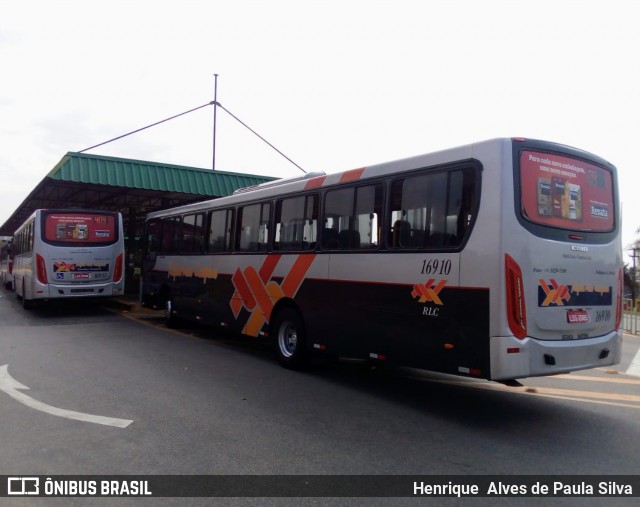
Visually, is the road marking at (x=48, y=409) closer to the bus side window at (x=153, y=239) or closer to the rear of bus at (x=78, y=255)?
the bus side window at (x=153, y=239)

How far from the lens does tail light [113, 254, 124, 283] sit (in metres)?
16.8

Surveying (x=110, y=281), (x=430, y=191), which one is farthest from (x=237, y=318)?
(x=110, y=281)

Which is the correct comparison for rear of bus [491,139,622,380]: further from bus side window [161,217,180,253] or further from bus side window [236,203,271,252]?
bus side window [161,217,180,253]

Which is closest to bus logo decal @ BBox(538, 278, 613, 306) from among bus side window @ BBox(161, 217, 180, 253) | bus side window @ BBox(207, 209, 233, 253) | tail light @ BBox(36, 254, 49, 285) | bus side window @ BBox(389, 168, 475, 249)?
bus side window @ BBox(389, 168, 475, 249)

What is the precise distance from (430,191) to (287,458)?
3349 millimetres

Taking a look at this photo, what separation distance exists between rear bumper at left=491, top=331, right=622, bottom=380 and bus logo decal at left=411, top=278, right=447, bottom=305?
831 mm

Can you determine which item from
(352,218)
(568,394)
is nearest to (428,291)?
(352,218)

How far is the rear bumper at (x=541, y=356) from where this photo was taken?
525cm

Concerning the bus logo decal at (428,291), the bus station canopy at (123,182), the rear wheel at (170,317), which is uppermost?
the bus station canopy at (123,182)

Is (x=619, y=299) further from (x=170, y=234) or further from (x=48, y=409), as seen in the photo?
(x=170, y=234)

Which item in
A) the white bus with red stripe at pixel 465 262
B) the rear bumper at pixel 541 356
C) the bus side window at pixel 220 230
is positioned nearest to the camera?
the rear bumper at pixel 541 356

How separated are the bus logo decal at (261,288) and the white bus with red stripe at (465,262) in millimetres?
→ 76

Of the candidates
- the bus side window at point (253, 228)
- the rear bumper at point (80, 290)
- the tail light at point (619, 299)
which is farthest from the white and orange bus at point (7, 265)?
the tail light at point (619, 299)

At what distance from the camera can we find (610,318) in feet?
20.3
